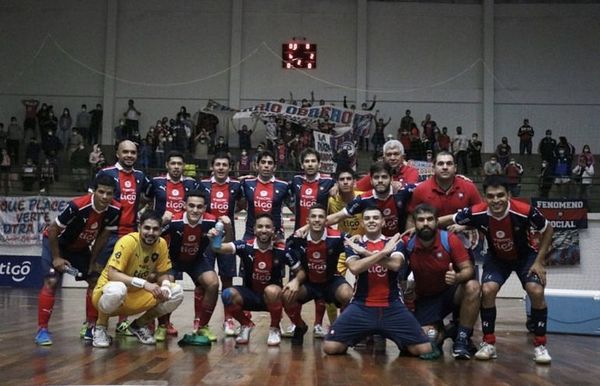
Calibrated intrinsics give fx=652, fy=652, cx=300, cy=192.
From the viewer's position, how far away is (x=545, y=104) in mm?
23266

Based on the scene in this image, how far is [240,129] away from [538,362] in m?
17.7

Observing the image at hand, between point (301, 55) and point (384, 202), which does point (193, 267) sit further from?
point (301, 55)

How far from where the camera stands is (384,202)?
6555mm

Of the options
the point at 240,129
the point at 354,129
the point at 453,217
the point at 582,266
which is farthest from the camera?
the point at 240,129

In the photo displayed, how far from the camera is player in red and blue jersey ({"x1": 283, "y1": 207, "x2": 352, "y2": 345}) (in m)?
6.24

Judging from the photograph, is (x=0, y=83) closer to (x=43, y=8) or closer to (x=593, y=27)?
(x=43, y=8)

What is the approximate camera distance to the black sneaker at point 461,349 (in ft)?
18.2

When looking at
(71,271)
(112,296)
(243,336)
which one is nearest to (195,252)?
(243,336)

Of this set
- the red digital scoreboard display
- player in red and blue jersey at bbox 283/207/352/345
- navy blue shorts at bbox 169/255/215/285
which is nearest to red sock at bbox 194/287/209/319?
Answer: navy blue shorts at bbox 169/255/215/285

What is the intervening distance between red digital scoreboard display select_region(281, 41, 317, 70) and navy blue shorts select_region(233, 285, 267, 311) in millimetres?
17479

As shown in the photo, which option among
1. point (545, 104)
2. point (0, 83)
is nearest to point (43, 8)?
point (0, 83)

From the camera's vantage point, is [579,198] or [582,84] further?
[582,84]

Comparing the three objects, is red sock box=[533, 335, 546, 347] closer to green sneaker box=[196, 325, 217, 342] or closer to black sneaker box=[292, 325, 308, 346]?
black sneaker box=[292, 325, 308, 346]

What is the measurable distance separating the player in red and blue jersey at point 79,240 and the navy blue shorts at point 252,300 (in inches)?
56.1
